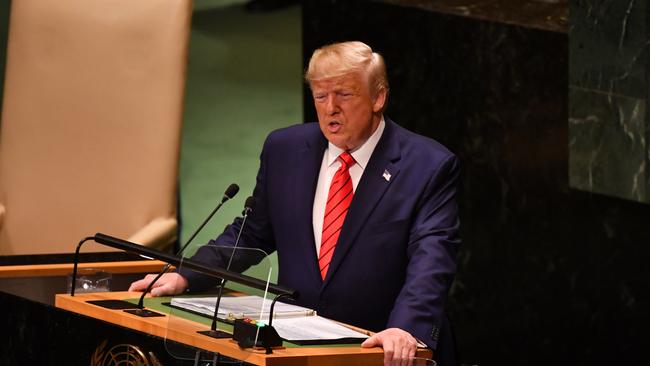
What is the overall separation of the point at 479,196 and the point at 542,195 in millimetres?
295

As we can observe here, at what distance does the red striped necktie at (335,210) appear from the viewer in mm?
3736

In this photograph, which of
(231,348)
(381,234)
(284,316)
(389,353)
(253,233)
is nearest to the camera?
(231,348)

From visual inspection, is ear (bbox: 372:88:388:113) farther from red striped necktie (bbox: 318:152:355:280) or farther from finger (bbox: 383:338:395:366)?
finger (bbox: 383:338:395:366)

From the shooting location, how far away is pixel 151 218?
16.4ft

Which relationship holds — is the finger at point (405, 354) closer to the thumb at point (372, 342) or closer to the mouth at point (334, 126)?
the thumb at point (372, 342)

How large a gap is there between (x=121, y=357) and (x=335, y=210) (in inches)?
29.7

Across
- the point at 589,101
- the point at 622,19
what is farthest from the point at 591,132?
the point at 622,19

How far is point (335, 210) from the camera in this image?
3.75 m

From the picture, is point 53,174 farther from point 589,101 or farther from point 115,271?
point 589,101

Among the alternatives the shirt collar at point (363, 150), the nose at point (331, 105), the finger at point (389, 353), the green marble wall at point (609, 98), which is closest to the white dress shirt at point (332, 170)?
the shirt collar at point (363, 150)

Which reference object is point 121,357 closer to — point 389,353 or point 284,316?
point 284,316

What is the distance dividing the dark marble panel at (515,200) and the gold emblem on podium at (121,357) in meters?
2.56

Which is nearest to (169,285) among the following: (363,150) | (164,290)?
(164,290)

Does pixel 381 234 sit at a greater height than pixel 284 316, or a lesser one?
greater
